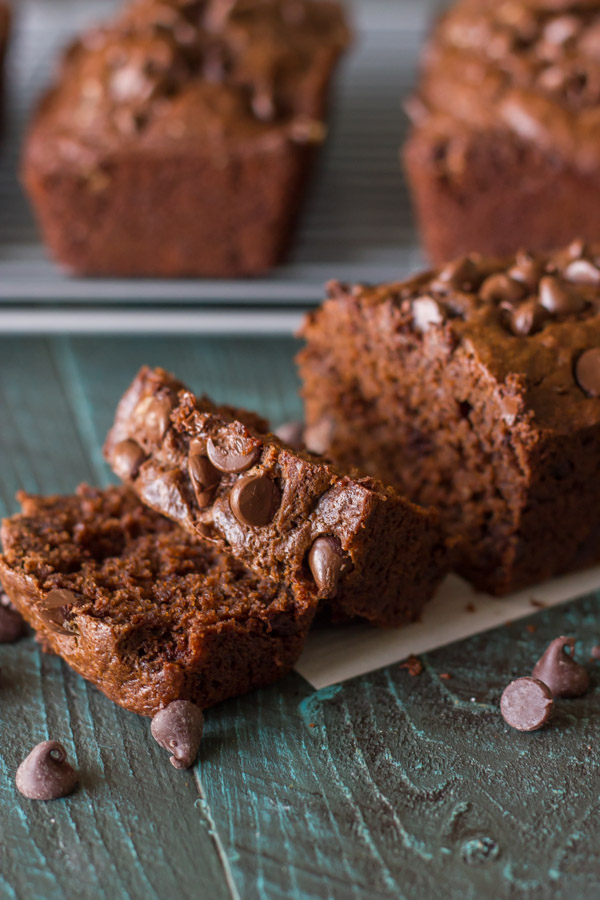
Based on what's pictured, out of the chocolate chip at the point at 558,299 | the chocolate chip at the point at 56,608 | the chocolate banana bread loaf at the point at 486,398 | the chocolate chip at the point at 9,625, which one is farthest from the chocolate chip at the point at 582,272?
the chocolate chip at the point at 9,625

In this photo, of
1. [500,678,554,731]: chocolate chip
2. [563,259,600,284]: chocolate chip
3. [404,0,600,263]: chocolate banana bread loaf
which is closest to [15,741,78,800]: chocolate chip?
[500,678,554,731]: chocolate chip

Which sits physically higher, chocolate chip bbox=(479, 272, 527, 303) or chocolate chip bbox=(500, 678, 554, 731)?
chocolate chip bbox=(479, 272, 527, 303)

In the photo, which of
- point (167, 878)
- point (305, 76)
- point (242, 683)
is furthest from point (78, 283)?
point (167, 878)

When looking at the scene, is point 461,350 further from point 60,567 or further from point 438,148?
point 438,148

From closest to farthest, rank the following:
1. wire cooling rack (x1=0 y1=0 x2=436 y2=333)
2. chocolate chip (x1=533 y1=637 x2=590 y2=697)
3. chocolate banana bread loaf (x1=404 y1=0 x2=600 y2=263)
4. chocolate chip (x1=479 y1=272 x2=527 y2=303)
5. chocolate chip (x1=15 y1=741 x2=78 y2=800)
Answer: chocolate chip (x1=15 y1=741 x2=78 y2=800)
chocolate chip (x1=533 y1=637 x2=590 y2=697)
chocolate chip (x1=479 y1=272 x2=527 y2=303)
wire cooling rack (x1=0 y1=0 x2=436 y2=333)
chocolate banana bread loaf (x1=404 y1=0 x2=600 y2=263)

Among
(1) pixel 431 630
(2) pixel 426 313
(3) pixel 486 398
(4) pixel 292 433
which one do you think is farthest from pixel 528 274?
(1) pixel 431 630

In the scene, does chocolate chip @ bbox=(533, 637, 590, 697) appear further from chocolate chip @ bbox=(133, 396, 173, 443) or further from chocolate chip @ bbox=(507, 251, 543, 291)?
chocolate chip @ bbox=(133, 396, 173, 443)
